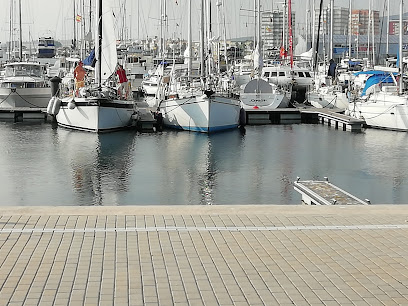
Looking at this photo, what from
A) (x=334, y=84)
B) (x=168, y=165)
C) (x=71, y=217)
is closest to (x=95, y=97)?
(x=168, y=165)

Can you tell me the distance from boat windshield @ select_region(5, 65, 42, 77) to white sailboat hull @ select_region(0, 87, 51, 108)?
2013 millimetres

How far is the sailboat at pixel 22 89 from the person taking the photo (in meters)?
48.2

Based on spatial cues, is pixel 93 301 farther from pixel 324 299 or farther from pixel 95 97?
pixel 95 97

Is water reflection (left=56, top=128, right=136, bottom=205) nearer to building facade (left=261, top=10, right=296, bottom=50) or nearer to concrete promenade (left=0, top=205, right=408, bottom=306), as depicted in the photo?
concrete promenade (left=0, top=205, right=408, bottom=306)

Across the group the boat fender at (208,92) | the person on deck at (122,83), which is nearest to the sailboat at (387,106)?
the boat fender at (208,92)

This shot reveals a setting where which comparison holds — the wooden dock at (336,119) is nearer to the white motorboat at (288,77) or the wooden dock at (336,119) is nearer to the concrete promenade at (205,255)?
the white motorboat at (288,77)

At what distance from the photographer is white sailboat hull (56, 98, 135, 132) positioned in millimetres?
37156

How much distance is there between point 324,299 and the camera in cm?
770

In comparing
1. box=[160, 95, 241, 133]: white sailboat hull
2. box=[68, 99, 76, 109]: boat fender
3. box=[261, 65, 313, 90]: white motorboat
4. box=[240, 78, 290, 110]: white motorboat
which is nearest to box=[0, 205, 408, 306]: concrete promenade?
box=[160, 95, 241, 133]: white sailboat hull

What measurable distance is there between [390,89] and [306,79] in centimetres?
1531

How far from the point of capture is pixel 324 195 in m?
15.1

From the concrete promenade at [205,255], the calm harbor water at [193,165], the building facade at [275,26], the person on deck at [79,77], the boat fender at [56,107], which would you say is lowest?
the calm harbor water at [193,165]

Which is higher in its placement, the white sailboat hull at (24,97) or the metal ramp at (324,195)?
the white sailboat hull at (24,97)

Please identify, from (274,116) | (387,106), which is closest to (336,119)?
(387,106)
